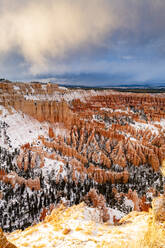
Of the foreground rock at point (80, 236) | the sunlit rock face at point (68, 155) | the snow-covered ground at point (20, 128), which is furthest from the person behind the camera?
the snow-covered ground at point (20, 128)

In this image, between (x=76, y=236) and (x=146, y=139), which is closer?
(x=76, y=236)

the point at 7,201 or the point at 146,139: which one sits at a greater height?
the point at 146,139

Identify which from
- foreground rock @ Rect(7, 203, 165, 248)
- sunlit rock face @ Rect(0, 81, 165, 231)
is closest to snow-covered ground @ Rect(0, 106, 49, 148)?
sunlit rock face @ Rect(0, 81, 165, 231)

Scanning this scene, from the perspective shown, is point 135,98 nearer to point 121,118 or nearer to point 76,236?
point 121,118

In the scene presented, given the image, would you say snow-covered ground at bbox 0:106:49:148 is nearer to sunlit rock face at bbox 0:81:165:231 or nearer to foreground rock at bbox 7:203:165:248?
sunlit rock face at bbox 0:81:165:231

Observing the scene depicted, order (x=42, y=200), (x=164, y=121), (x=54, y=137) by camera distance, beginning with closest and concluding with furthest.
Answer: (x=42, y=200)
(x=54, y=137)
(x=164, y=121)

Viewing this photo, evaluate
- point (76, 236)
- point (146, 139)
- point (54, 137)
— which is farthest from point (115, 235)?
point (146, 139)

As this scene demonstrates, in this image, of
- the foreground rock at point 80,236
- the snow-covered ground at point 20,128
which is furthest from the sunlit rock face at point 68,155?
the foreground rock at point 80,236

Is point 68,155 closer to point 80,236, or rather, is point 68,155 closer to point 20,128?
point 20,128

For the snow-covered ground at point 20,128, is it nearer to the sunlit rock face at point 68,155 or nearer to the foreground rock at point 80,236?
the sunlit rock face at point 68,155
